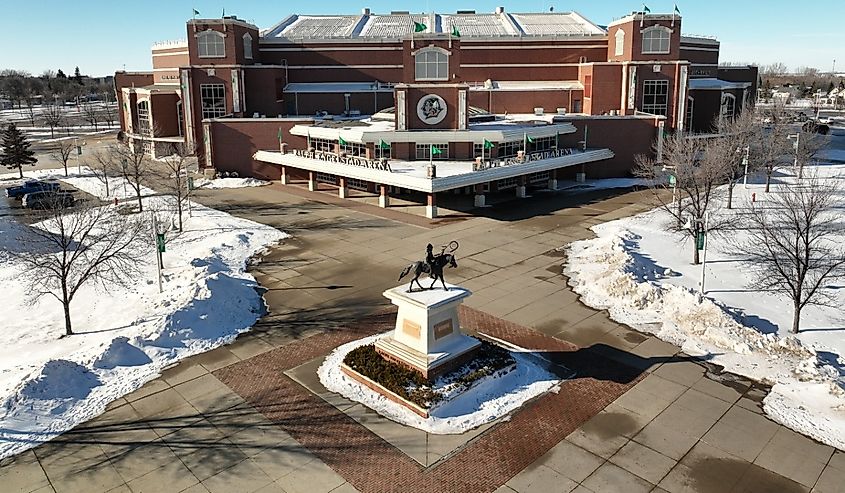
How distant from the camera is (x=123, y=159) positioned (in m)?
37.5

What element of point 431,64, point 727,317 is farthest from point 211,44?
point 727,317

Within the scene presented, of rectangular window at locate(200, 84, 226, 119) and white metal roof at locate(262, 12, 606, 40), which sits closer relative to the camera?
rectangular window at locate(200, 84, 226, 119)

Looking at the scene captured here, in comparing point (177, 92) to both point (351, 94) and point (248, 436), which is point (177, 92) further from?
point (248, 436)

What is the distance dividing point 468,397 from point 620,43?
43942mm

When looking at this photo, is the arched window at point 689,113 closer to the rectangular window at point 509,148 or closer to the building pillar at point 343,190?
the rectangular window at point 509,148

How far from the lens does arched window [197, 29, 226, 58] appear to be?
48.7m

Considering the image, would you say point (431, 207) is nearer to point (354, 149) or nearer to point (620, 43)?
point (354, 149)

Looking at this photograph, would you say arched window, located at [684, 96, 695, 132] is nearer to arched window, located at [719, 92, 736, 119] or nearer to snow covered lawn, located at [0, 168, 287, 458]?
arched window, located at [719, 92, 736, 119]

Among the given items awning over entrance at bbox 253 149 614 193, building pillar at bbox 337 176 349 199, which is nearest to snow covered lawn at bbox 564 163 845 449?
awning over entrance at bbox 253 149 614 193

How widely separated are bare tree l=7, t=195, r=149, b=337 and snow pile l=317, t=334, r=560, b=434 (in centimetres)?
886

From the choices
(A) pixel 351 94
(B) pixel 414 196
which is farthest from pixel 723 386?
(A) pixel 351 94

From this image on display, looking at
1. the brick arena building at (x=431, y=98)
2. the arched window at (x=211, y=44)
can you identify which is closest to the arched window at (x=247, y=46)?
the brick arena building at (x=431, y=98)

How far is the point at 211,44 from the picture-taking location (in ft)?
160

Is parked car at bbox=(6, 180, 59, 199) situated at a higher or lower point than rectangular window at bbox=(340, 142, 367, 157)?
lower
